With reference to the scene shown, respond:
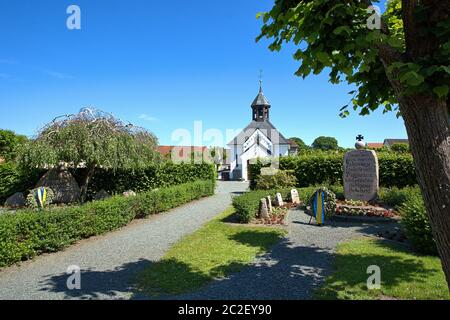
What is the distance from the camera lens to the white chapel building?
4566 cm

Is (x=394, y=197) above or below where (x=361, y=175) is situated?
below

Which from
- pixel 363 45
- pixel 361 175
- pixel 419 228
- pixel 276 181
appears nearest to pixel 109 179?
pixel 276 181

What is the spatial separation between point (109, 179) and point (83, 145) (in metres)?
5.12

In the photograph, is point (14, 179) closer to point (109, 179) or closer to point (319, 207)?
point (109, 179)

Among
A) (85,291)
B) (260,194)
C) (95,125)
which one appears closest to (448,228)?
(85,291)

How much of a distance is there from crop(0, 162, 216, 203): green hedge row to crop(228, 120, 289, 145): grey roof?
29.5 m

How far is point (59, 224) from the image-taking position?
8.55 m

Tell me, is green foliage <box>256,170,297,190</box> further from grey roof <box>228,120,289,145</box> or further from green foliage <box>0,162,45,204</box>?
grey roof <box>228,120,289,145</box>

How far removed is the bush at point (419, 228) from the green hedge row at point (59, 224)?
8.98m

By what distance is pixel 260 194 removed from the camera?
13445mm

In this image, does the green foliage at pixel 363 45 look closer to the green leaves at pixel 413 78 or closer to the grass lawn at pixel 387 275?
the green leaves at pixel 413 78

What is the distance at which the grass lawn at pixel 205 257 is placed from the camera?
19.1 feet

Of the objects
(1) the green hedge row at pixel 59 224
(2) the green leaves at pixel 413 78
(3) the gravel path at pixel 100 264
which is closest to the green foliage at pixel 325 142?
(1) the green hedge row at pixel 59 224

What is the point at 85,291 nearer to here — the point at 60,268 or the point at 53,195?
the point at 60,268
